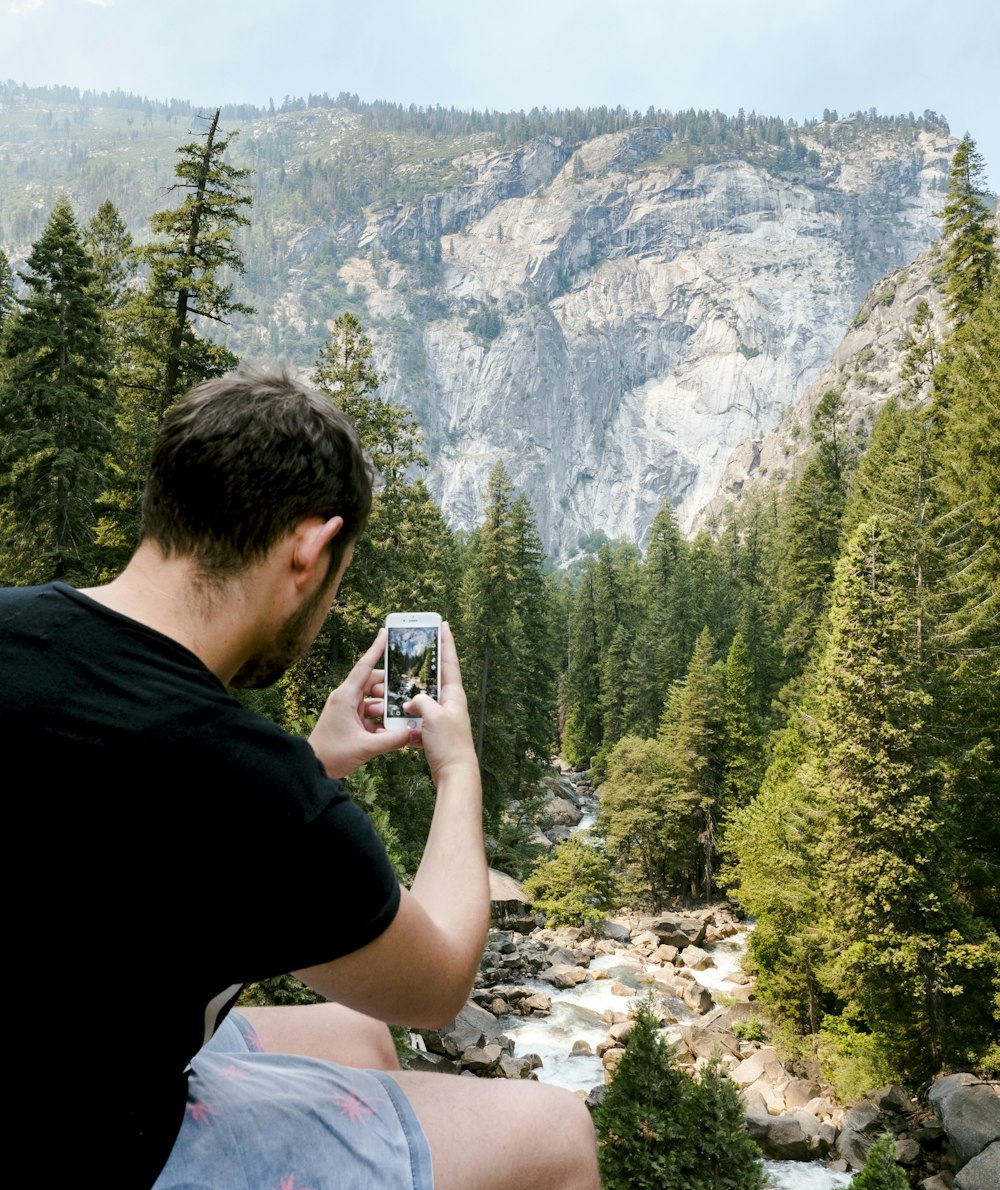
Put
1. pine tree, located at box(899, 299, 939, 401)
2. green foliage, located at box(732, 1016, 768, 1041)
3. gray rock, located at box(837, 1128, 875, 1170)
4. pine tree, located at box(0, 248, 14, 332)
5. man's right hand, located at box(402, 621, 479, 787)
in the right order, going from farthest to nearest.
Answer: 1. pine tree, located at box(899, 299, 939, 401)
2. pine tree, located at box(0, 248, 14, 332)
3. green foliage, located at box(732, 1016, 768, 1041)
4. gray rock, located at box(837, 1128, 875, 1170)
5. man's right hand, located at box(402, 621, 479, 787)

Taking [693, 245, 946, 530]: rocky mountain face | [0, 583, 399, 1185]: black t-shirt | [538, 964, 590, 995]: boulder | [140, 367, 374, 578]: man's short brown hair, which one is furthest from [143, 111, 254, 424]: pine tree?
[693, 245, 946, 530]: rocky mountain face

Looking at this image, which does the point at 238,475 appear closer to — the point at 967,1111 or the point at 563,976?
the point at 967,1111

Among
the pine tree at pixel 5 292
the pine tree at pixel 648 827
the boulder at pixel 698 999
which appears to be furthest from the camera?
the pine tree at pixel 648 827

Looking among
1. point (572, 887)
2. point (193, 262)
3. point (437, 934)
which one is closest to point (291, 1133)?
point (437, 934)

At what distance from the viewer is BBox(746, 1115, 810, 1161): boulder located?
A: 15.0m

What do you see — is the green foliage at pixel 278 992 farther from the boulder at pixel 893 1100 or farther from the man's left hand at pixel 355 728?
the boulder at pixel 893 1100

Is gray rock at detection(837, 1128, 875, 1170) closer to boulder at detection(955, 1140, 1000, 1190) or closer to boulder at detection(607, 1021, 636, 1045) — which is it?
boulder at detection(955, 1140, 1000, 1190)

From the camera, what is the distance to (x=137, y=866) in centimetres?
118

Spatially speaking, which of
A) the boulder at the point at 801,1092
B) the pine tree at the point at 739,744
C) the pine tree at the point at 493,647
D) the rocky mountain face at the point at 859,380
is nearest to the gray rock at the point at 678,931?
the pine tree at the point at 739,744

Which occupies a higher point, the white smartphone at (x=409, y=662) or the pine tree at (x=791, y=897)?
the white smartphone at (x=409, y=662)

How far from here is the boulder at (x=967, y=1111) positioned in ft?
44.7

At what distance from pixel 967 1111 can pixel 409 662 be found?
1709cm

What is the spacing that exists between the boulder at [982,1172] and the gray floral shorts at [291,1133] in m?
15.3

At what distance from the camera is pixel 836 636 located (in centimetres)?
1688
